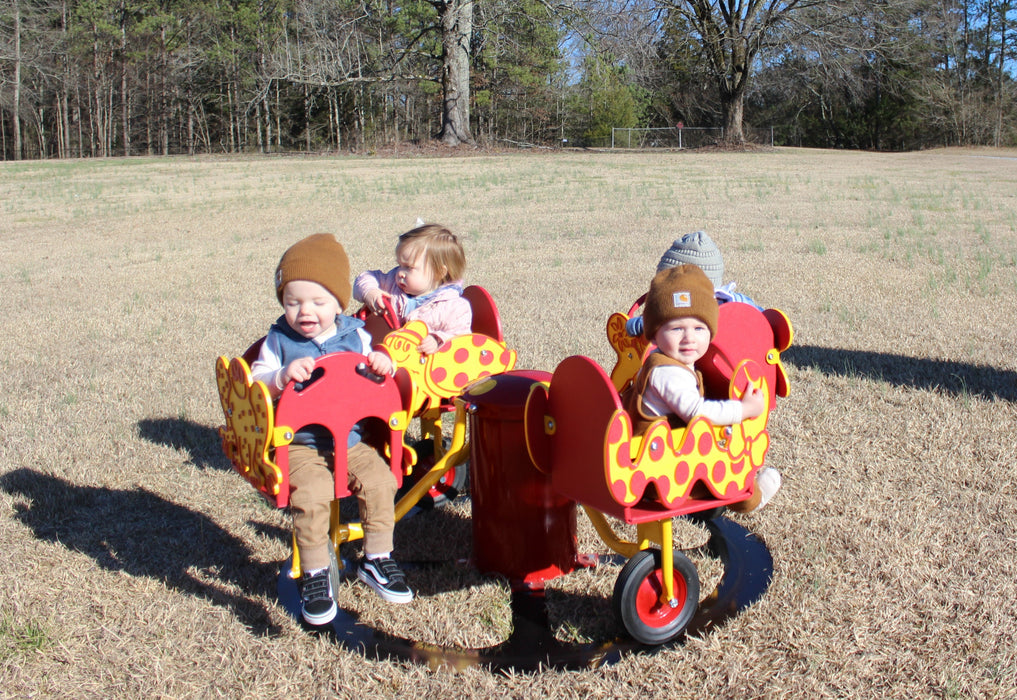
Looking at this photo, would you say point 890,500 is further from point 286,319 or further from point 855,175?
point 855,175

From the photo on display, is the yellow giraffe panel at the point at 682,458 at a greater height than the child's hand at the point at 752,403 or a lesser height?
lesser

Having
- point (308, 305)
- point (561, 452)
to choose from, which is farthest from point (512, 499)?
point (308, 305)

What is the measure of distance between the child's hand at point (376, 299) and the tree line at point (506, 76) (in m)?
28.4

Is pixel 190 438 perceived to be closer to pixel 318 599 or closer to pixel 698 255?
pixel 318 599

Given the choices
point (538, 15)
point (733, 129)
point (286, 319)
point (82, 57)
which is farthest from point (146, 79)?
point (286, 319)

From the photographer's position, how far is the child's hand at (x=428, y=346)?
3.76m

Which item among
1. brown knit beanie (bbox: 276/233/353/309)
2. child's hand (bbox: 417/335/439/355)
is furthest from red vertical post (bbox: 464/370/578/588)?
brown knit beanie (bbox: 276/233/353/309)

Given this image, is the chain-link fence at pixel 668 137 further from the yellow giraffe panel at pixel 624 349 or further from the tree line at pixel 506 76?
the yellow giraffe panel at pixel 624 349

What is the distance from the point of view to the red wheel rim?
291 centimetres

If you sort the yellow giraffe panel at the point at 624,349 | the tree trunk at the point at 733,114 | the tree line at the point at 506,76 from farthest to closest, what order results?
the tree trunk at the point at 733,114 → the tree line at the point at 506,76 → the yellow giraffe panel at the point at 624,349

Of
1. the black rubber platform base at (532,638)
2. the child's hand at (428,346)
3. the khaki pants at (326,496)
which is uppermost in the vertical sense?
the child's hand at (428,346)

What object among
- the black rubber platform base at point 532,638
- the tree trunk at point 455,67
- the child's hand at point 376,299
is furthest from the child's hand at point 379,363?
the tree trunk at point 455,67

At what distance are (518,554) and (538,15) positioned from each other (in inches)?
1254

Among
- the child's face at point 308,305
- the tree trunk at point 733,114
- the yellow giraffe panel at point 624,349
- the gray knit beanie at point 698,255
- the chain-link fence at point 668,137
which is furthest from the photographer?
the chain-link fence at point 668,137
